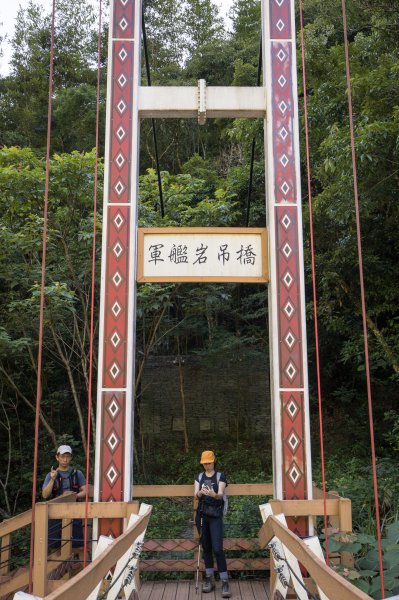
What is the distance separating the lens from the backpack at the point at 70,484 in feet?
12.7

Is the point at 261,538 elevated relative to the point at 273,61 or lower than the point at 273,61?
lower

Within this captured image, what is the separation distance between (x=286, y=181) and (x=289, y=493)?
6.47 ft

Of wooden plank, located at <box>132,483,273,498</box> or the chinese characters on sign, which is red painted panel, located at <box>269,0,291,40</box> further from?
wooden plank, located at <box>132,483,273,498</box>

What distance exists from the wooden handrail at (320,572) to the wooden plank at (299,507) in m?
0.53

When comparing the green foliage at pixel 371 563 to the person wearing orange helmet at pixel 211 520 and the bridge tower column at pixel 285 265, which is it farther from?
the person wearing orange helmet at pixel 211 520

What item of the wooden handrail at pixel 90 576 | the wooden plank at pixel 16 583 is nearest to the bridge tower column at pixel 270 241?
the wooden plank at pixel 16 583

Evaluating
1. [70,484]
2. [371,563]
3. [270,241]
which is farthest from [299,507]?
[270,241]

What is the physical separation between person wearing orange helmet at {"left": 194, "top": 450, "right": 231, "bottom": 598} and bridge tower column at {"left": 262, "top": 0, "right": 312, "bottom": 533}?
419 millimetres

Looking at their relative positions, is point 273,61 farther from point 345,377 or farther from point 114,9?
point 345,377

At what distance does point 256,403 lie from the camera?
431 inches

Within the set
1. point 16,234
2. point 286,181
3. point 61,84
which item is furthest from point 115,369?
point 61,84

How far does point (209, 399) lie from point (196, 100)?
778 centimetres

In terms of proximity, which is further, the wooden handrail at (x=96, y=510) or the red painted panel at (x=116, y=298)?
the red painted panel at (x=116, y=298)

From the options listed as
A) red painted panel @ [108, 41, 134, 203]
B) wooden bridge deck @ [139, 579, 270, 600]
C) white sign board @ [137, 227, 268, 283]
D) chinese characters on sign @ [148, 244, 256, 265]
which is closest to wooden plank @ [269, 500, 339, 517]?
wooden bridge deck @ [139, 579, 270, 600]
